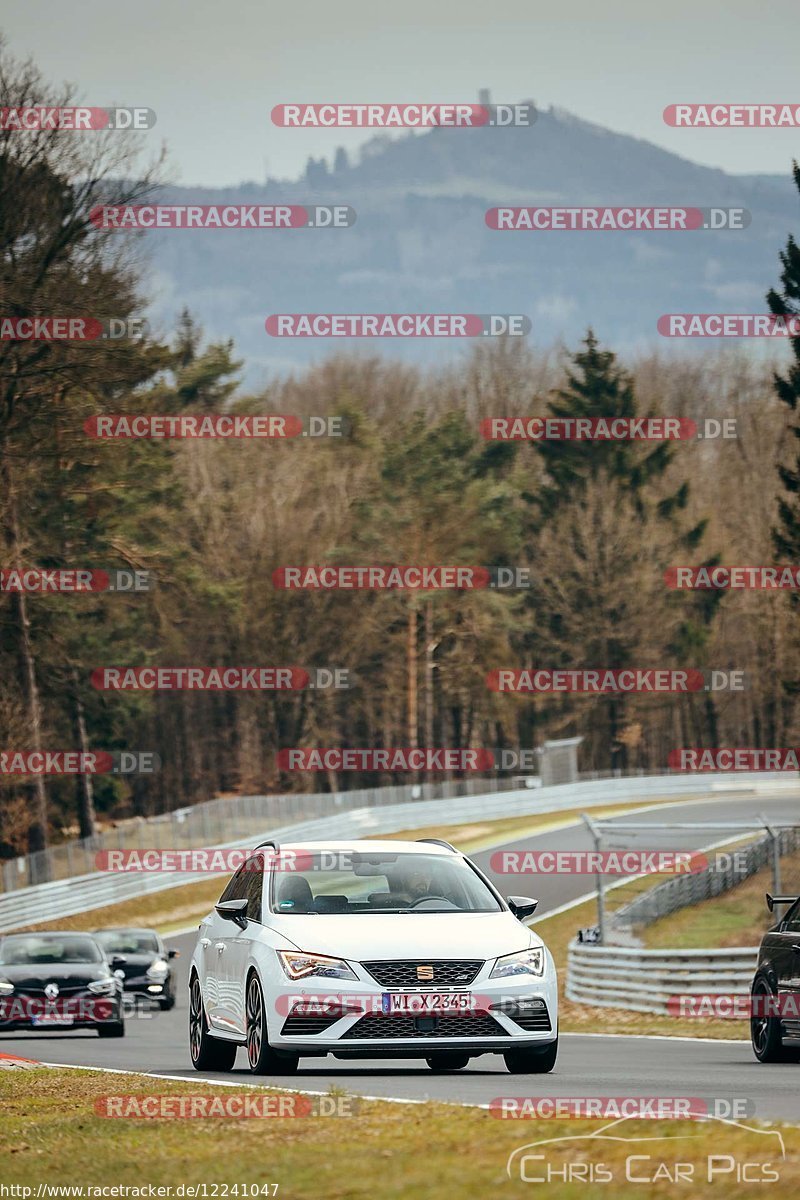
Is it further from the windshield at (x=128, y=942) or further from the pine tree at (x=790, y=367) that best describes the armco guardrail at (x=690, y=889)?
the pine tree at (x=790, y=367)

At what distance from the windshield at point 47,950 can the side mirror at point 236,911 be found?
10661 millimetres

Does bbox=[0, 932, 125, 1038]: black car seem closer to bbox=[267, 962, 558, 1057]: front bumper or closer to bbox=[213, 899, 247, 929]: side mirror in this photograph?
bbox=[213, 899, 247, 929]: side mirror

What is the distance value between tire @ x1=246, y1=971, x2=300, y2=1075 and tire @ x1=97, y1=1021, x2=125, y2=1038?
10769mm

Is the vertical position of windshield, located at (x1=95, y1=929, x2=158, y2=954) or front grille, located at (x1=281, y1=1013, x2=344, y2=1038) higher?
front grille, located at (x1=281, y1=1013, x2=344, y2=1038)

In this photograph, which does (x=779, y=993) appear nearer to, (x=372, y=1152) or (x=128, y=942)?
(x=372, y=1152)

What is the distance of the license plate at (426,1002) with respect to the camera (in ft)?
41.5

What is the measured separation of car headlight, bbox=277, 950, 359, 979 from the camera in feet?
41.8

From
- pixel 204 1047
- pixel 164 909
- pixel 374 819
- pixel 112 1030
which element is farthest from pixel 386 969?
pixel 374 819

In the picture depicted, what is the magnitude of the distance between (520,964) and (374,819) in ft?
166

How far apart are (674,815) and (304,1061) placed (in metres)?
52.1

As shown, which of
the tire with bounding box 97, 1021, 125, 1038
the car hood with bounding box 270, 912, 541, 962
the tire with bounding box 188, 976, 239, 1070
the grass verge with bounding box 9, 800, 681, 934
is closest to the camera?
the car hood with bounding box 270, 912, 541, 962

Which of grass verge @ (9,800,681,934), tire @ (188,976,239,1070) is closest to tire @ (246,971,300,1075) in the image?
tire @ (188,976,239,1070)

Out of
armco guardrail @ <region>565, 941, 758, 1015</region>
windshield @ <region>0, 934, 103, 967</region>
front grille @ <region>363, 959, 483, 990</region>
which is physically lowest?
armco guardrail @ <region>565, 941, 758, 1015</region>

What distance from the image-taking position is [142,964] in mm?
31891
